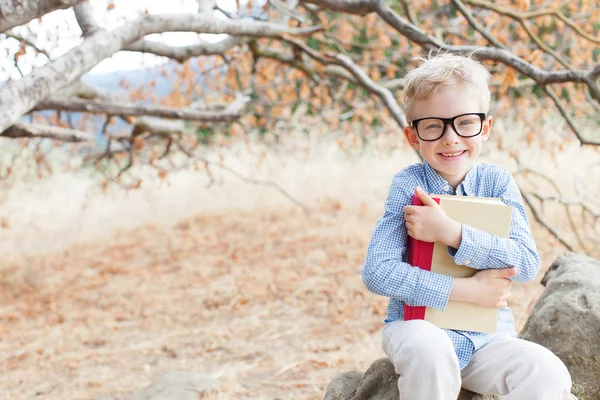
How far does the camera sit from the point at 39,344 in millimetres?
4711

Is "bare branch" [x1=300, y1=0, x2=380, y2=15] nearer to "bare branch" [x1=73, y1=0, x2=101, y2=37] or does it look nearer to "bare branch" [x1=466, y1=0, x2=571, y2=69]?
"bare branch" [x1=466, y1=0, x2=571, y2=69]

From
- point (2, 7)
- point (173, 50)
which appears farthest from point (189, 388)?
point (173, 50)

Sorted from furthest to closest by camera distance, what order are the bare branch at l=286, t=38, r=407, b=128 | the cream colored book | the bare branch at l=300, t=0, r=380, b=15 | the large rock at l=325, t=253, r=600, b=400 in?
the bare branch at l=286, t=38, r=407, b=128, the bare branch at l=300, t=0, r=380, b=15, the large rock at l=325, t=253, r=600, b=400, the cream colored book

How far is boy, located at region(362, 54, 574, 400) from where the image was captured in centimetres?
174

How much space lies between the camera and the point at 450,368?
1744 mm

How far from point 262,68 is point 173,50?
182 cm

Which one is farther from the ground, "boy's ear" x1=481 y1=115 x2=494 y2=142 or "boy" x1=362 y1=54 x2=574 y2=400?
"boy's ear" x1=481 y1=115 x2=494 y2=142

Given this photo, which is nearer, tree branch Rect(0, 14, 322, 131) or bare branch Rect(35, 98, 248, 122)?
tree branch Rect(0, 14, 322, 131)

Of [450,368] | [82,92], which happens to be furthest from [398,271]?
[82,92]

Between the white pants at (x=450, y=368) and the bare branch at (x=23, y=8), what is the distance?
1.76 m

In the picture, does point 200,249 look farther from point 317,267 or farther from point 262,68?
point 262,68

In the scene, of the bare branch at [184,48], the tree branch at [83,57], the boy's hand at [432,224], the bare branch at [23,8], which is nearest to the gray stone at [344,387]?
the boy's hand at [432,224]

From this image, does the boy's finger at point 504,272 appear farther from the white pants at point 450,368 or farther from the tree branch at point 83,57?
the tree branch at point 83,57

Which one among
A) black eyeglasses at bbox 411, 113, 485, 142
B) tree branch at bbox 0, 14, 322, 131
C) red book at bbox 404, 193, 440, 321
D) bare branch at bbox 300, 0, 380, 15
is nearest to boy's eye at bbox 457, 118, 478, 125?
black eyeglasses at bbox 411, 113, 485, 142
